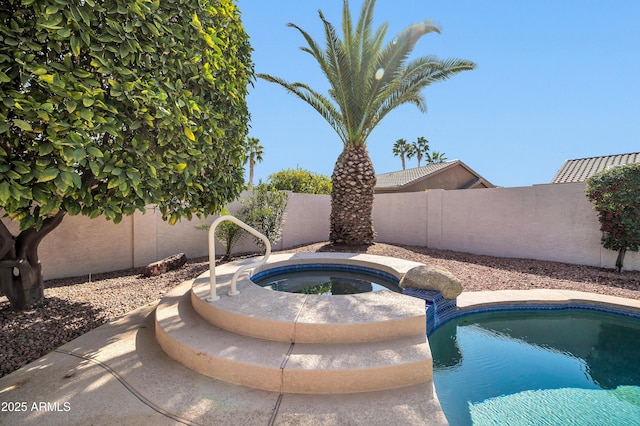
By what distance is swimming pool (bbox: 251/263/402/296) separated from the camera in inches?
250

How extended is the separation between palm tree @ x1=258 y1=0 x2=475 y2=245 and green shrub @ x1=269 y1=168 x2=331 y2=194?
1059 cm

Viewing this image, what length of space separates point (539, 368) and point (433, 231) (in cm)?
872

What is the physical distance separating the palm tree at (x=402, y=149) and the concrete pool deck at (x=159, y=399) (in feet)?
142

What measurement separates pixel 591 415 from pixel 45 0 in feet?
23.4

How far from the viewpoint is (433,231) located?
12.3 m

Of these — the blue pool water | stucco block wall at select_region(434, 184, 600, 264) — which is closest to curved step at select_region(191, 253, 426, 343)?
the blue pool water

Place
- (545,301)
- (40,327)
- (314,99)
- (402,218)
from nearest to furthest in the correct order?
(40,327) → (545,301) → (314,99) → (402,218)

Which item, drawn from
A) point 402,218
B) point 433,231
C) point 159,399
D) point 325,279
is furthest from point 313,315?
point 402,218

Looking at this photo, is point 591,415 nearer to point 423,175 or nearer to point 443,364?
point 443,364

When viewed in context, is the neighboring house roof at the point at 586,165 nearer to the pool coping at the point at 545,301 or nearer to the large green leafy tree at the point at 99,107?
the pool coping at the point at 545,301

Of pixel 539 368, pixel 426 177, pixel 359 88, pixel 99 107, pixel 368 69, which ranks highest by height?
pixel 368 69

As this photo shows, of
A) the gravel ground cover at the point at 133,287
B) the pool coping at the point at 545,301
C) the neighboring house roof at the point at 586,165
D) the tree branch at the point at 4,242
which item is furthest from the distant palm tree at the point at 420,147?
the tree branch at the point at 4,242

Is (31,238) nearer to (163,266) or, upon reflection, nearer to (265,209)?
(163,266)

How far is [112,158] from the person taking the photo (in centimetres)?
350
